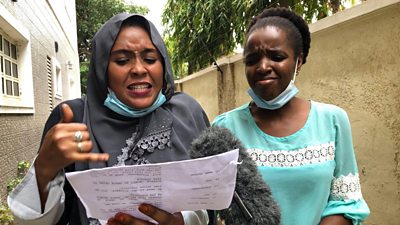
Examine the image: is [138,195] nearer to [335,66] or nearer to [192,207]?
[192,207]

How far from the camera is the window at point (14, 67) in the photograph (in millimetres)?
4332

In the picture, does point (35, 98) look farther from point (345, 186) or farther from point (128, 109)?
point (345, 186)

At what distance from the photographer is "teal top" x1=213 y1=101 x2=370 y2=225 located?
5.05 feet

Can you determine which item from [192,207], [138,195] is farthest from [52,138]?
[192,207]

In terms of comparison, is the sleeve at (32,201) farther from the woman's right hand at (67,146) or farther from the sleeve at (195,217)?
the sleeve at (195,217)

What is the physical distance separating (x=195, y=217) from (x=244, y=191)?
0.74 ft

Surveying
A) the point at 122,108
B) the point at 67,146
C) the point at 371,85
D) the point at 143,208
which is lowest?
the point at 143,208

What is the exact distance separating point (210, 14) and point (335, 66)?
5882 mm

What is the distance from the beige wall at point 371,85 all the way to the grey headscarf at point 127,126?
2.43 meters

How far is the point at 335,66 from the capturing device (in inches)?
163

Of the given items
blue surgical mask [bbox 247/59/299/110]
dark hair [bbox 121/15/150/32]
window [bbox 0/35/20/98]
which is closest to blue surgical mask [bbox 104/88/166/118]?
dark hair [bbox 121/15/150/32]

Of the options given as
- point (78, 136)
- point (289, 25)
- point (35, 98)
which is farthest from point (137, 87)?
point (35, 98)

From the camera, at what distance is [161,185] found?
3.62 feet

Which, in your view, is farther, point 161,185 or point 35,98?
point 35,98
